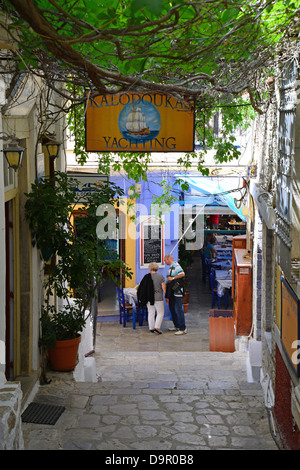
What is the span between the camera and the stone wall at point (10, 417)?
4.64 metres

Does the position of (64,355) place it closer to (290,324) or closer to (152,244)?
(290,324)

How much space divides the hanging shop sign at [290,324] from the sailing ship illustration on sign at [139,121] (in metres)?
2.95

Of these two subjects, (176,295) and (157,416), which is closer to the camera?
(157,416)

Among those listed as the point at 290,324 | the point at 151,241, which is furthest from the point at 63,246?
the point at 151,241

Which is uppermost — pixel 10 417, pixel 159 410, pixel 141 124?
pixel 141 124

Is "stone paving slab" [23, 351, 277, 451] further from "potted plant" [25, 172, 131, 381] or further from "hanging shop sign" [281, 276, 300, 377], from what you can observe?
"hanging shop sign" [281, 276, 300, 377]

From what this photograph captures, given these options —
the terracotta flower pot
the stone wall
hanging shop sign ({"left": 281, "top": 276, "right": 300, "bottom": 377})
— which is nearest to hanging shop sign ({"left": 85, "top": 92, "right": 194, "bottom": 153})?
the terracotta flower pot

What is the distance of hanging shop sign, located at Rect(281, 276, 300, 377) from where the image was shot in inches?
232

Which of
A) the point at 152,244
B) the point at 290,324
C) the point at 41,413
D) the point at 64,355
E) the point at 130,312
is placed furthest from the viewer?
the point at 152,244

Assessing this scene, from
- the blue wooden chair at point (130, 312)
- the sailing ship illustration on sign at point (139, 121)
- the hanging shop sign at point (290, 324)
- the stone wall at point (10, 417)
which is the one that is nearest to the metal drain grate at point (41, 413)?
the stone wall at point (10, 417)

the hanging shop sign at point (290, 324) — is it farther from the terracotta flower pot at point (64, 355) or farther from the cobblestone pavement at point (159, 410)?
the terracotta flower pot at point (64, 355)

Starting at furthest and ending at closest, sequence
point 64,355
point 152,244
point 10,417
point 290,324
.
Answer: point 152,244 → point 64,355 → point 290,324 → point 10,417

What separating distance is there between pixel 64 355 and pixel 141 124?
127 inches

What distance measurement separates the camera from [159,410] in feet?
25.0
